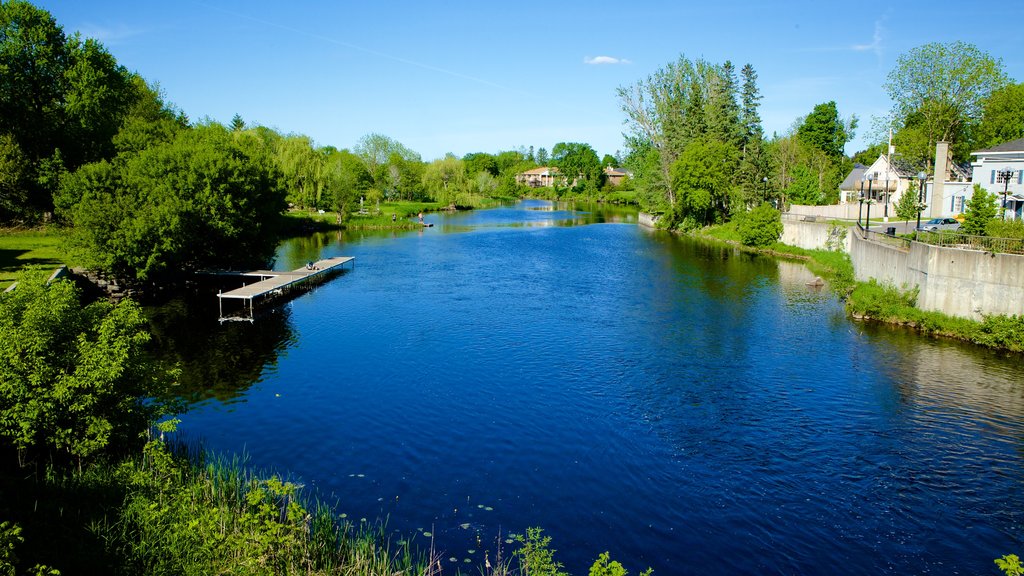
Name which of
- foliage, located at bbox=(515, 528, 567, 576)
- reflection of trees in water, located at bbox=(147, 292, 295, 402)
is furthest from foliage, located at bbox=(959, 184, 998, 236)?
reflection of trees in water, located at bbox=(147, 292, 295, 402)

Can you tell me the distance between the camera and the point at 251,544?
478 inches

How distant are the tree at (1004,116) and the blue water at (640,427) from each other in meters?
50.1

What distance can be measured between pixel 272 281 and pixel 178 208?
7.30m

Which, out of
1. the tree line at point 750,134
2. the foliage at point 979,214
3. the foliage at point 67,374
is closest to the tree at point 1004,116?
the tree line at point 750,134

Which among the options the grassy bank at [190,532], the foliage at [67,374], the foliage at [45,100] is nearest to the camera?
the grassy bank at [190,532]

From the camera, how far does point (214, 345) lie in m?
31.3

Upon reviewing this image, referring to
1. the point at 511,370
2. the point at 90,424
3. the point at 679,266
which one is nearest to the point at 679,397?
the point at 511,370

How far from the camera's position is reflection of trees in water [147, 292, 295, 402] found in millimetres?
26141

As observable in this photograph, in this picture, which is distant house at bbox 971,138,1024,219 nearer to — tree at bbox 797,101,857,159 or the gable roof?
the gable roof

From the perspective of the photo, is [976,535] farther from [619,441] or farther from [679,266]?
[679,266]

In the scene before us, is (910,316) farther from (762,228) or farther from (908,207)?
(762,228)

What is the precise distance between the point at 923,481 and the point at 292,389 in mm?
21489

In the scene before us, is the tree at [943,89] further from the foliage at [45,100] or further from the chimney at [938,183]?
the foliage at [45,100]

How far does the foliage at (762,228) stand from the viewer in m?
64.8
